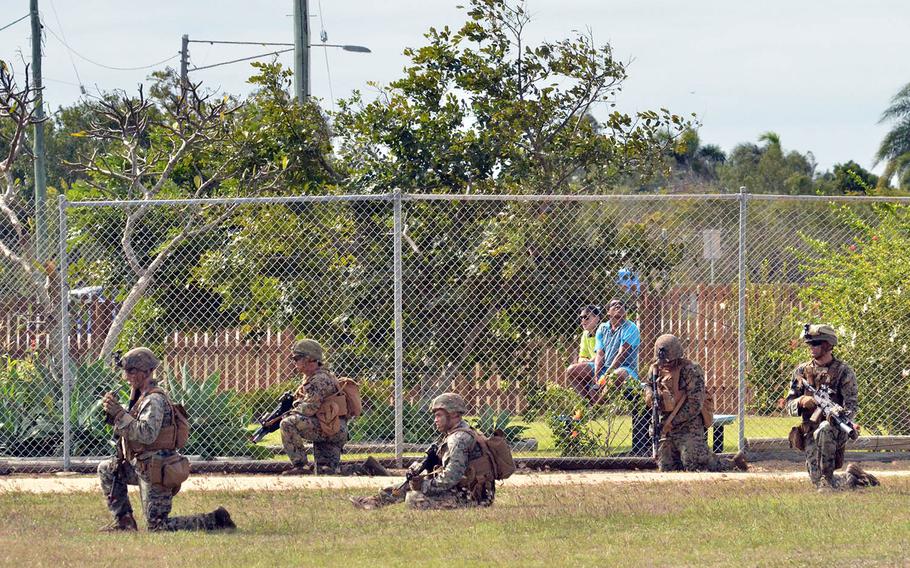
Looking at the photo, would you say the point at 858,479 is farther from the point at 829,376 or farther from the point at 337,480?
the point at 337,480

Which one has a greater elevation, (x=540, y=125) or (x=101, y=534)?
(x=540, y=125)

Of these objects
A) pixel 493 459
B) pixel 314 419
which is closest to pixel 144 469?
pixel 493 459

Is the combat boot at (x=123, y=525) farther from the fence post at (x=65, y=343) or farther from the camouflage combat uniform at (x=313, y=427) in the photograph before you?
the fence post at (x=65, y=343)

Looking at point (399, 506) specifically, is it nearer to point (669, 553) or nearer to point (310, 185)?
point (669, 553)

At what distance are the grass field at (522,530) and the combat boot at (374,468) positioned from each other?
3.04 ft

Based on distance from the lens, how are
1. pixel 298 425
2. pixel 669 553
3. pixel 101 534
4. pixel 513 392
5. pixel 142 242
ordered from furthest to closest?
pixel 142 242 → pixel 513 392 → pixel 298 425 → pixel 101 534 → pixel 669 553

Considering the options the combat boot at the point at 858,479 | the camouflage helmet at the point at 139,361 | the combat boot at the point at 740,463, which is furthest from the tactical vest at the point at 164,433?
the combat boot at the point at 740,463

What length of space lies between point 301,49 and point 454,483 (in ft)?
35.3

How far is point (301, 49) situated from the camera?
18875mm

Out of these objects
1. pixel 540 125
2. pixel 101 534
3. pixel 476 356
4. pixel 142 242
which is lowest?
pixel 101 534

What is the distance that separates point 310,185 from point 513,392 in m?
3.95

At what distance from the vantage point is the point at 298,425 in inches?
450

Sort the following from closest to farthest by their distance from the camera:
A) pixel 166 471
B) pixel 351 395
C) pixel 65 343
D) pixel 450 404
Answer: pixel 166 471, pixel 450 404, pixel 351 395, pixel 65 343

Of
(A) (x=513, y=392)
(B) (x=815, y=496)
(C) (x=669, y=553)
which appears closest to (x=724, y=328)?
(A) (x=513, y=392)
